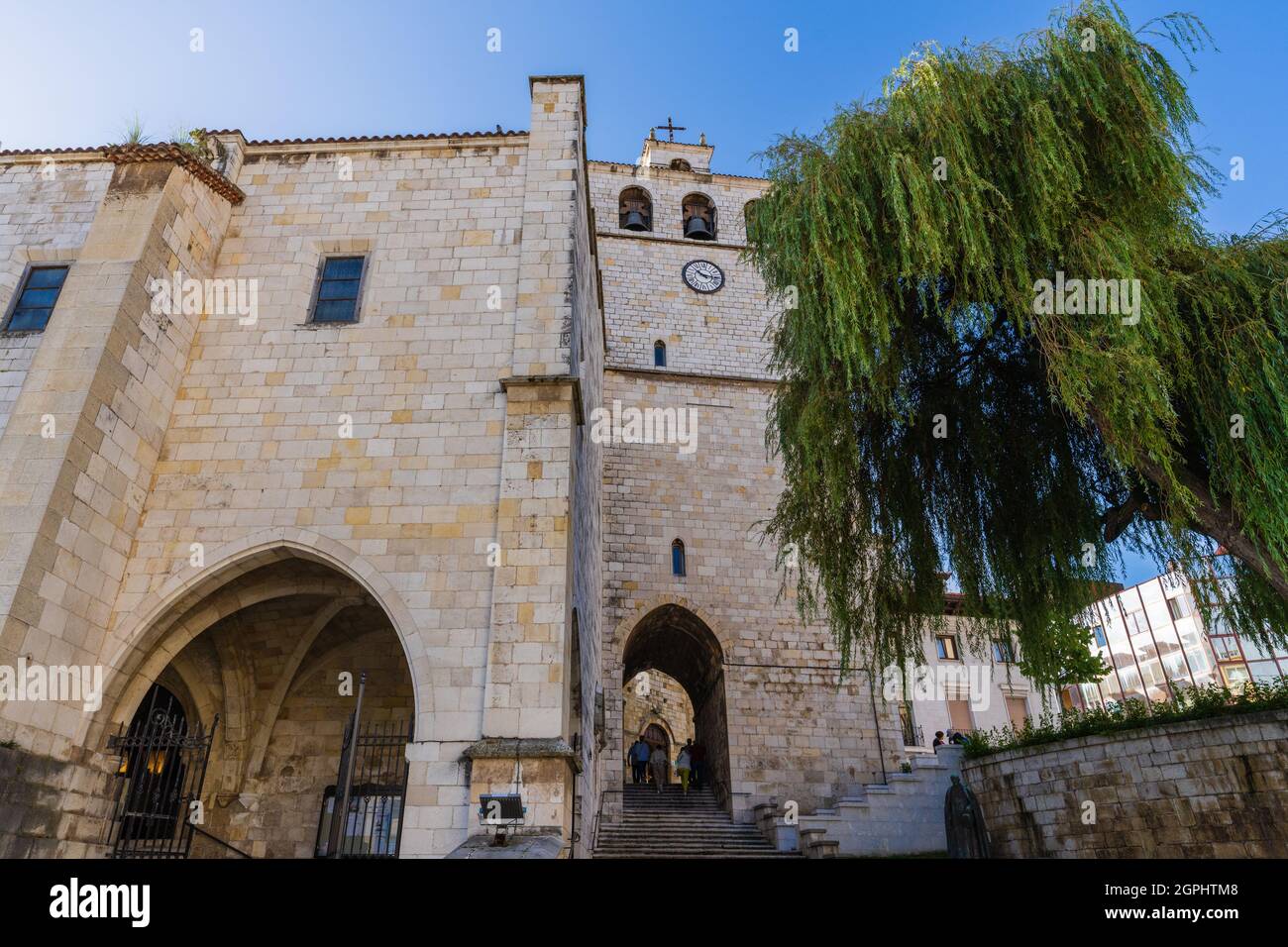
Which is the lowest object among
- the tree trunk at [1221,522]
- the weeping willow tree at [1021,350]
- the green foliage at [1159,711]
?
the green foliage at [1159,711]

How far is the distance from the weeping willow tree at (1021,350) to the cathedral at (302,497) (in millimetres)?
2821

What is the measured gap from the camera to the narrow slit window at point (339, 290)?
8836mm

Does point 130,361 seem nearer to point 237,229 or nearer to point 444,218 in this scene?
point 237,229

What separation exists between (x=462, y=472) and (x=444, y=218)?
3580 millimetres

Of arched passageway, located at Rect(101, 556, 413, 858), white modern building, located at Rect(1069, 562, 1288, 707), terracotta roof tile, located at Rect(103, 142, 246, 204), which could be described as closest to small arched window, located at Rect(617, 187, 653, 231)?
terracotta roof tile, located at Rect(103, 142, 246, 204)

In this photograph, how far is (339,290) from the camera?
8.98 meters

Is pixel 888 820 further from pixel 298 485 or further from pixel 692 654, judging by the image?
pixel 298 485

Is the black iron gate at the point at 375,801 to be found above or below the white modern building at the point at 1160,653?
below

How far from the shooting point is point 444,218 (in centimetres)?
922

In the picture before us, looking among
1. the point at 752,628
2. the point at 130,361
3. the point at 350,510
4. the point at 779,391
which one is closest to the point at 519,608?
the point at 350,510

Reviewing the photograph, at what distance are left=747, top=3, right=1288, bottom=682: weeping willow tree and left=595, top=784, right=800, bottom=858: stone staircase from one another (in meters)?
5.35

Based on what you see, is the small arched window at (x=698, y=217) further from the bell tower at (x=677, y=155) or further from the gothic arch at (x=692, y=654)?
the gothic arch at (x=692, y=654)

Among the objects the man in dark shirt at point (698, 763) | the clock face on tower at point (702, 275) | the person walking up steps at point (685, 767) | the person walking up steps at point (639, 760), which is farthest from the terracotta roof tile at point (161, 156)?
the person walking up steps at point (639, 760)

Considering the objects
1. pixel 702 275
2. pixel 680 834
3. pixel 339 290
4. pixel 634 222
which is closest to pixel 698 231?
pixel 702 275
